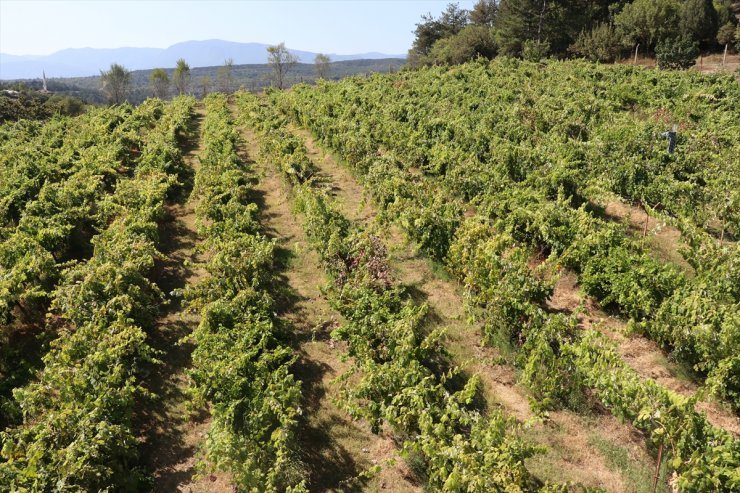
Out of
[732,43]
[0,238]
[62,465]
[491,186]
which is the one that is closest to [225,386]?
[62,465]

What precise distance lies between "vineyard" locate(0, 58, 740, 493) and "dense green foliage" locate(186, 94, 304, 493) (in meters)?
0.04

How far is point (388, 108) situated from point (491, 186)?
11.4 meters

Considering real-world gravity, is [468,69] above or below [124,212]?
above

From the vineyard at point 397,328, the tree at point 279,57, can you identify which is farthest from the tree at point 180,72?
the vineyard at point 397,328

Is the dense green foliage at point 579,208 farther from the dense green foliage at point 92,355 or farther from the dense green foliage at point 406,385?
the dense green foliage at point 92,355

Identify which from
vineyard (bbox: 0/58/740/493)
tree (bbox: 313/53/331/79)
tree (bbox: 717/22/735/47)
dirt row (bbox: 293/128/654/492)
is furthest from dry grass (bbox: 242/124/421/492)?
tree (bbox: 313/53/331/79)

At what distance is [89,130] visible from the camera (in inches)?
998

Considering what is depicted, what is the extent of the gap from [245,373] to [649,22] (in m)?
43.4

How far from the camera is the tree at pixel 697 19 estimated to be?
3766cm

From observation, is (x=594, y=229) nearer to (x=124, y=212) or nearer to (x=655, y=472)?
(x=655, y=472)

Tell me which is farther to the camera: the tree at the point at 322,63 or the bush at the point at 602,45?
the tree at the point at 322,63

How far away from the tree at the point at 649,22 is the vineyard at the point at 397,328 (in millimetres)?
25409

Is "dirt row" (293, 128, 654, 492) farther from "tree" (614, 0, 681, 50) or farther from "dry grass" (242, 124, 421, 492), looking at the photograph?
"tree" (614, 0, 681, 50)

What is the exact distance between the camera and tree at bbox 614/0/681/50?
37.5 meters
